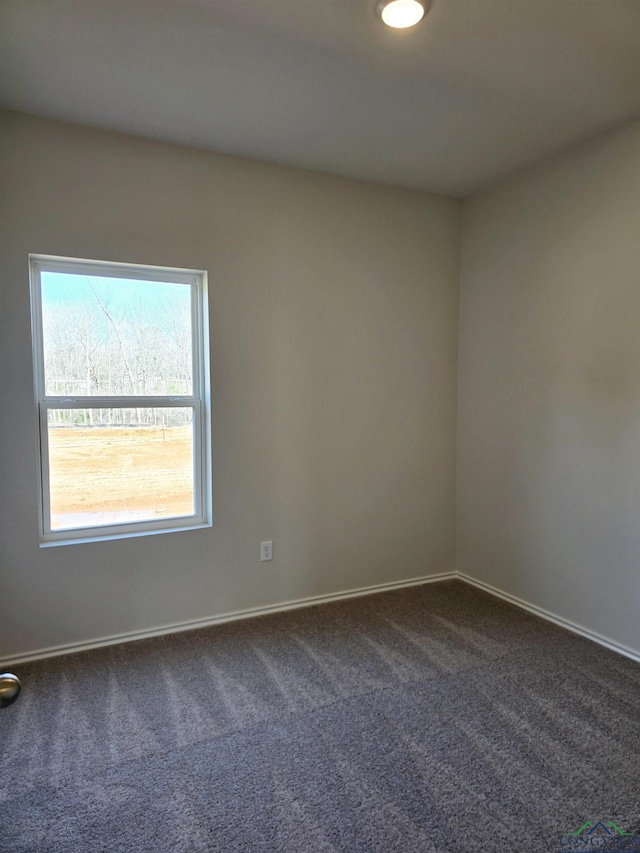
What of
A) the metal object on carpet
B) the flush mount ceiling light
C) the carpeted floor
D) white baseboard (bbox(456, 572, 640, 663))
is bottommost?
the carpeted floor

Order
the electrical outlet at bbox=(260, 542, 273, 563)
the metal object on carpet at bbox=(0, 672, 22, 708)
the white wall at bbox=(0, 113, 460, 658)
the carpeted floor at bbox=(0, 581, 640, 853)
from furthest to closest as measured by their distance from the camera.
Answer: the electrical outlet at bbox=(260, 542, 273, 563), the white wall at bbox=(0, 113, 460, 658), the carpeted floor at bbox=(0, 581, 640, 853), the metal object on carpet at bbox=(0, 672, 22, 708)

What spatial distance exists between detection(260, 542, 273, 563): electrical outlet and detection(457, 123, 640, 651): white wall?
1419 millimetres

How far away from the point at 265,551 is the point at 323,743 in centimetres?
127

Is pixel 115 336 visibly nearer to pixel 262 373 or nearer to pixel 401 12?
pixel 262 373

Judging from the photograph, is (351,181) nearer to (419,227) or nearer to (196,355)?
(419,227)

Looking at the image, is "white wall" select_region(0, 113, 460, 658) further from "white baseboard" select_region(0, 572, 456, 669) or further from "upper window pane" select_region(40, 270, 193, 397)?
"upper window pane" select_region(40, 270, 193, 397)

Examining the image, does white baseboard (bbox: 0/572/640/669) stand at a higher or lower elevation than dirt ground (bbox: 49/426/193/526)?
lower

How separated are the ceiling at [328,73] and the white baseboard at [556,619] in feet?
8.39

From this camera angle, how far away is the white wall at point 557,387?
2.62m

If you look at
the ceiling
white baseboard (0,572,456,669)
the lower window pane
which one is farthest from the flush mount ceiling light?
white baseboard (0,572,456,669)

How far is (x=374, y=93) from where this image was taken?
2.25m

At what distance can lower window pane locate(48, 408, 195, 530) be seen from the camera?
106 inches

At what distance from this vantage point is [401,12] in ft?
5.70

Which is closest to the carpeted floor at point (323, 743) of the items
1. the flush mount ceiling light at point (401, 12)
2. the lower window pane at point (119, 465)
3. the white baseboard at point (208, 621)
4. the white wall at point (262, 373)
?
the white baseboard at point (208, 621)
